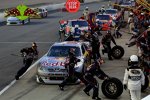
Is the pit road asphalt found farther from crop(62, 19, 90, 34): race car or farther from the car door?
crop(62, 19, 90, 34): race car

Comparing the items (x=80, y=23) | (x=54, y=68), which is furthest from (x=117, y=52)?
(x=80, y=23)

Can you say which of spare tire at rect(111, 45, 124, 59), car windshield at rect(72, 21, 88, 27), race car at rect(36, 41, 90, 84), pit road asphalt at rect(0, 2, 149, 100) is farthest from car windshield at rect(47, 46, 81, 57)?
car windshield at rect(72, 21, 88, 27)

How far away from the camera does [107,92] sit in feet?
43.9

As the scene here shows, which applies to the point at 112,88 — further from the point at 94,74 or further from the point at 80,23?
the point at 80,23

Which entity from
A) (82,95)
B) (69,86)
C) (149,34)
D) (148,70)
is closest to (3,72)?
(69,86)

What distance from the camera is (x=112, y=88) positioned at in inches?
525

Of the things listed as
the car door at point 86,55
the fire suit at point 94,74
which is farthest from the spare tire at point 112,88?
the car door at point 86,55

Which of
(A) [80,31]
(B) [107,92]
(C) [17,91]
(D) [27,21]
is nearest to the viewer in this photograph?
(B) [107,92]

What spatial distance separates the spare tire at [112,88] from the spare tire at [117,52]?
8430 millimetres

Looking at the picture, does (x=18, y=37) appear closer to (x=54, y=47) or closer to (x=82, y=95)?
(x=54, y=47)

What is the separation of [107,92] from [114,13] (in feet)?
106

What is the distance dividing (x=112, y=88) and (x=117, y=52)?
8.61 meters

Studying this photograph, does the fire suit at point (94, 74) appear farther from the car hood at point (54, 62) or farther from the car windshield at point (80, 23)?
the car windshield at point (80, 23)

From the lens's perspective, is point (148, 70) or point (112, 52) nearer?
point (148, 70)
